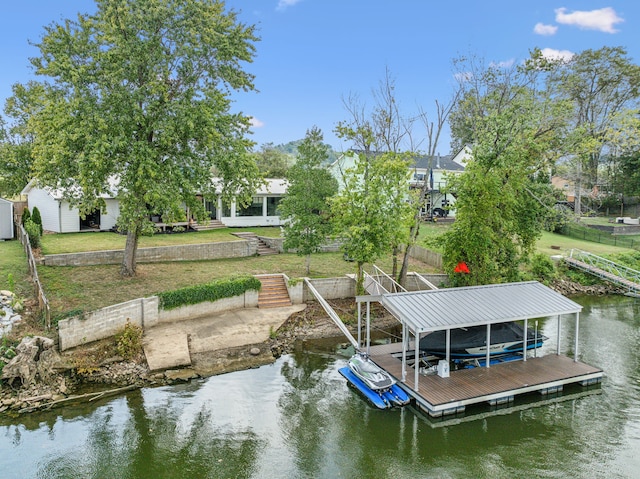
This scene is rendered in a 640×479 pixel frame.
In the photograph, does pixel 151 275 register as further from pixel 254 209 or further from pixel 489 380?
pixel 489 380

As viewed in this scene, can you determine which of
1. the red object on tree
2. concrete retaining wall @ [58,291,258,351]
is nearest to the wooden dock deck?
the red object on tree

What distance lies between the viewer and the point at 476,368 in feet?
49.8

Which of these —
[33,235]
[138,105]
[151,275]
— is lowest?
[151,275]

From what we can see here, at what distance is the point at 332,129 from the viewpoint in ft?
73.9

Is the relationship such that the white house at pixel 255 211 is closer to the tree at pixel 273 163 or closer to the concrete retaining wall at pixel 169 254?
the concrete retaining wall at pixel 169 254

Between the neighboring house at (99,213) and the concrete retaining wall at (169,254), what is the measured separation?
2.48m

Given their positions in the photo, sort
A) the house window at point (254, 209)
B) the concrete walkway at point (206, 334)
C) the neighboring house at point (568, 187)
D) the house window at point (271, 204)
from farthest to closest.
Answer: the neighboring house at point (568, 187) → the house window at point (271, 204) → the house window at point (254, 209) → the concrete walkway at point (206, 334)

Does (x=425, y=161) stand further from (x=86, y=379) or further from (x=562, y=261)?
(x=86, y=379)

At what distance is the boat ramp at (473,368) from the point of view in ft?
44.0

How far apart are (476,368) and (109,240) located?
71.8 feet

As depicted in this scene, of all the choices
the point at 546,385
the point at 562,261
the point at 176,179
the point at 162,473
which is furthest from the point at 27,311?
the point at 562,261

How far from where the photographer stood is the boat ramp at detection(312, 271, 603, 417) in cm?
1340

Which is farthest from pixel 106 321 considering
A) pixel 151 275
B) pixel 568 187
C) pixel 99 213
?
pixel 568 187

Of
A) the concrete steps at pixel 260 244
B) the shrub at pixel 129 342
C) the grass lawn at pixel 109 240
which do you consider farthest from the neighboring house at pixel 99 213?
the shrub at pixel 129 342
